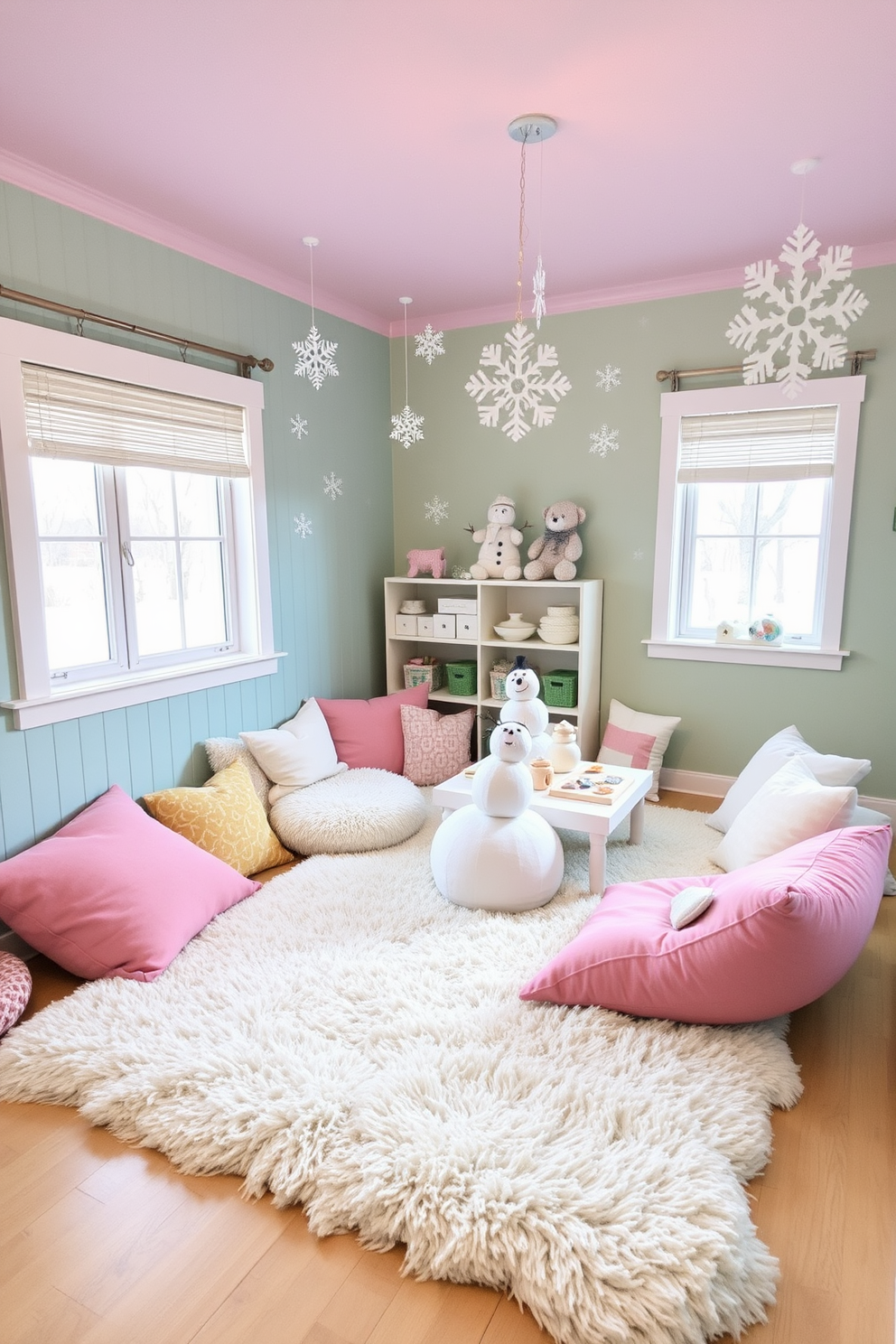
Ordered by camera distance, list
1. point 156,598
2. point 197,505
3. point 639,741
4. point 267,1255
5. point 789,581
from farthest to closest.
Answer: point 639,741 < point 789,581 < point 197,505 < point 156,598 < point 267,1255

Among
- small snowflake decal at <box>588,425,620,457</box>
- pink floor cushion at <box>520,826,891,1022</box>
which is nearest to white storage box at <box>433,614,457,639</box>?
small snowflake decal at <box>588,425,620,457</box>

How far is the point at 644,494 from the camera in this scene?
380cm

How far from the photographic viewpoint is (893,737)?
3412mm

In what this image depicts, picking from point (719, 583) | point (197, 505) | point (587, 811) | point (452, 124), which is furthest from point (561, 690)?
point (452, 124)

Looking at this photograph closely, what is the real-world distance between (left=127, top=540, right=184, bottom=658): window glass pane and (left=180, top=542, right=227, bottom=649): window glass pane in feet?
0.18

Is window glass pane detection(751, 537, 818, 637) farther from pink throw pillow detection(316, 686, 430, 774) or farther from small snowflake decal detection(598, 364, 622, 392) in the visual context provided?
pink throw pillow detection(316, 686, 430, 774)

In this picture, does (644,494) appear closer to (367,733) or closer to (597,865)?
(367,733)

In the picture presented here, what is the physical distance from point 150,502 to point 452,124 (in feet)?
5.53

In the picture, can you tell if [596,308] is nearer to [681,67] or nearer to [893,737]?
[681,67]

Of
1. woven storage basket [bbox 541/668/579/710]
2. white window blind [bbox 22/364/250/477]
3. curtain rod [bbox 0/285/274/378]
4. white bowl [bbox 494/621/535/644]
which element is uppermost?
curtain rod [bbox 0/285/274/378]

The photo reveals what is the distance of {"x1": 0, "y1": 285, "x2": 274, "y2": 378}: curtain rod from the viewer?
7.93ft

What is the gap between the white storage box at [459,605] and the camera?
13.3 feet

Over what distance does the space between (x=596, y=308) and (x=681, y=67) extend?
73.2 inches

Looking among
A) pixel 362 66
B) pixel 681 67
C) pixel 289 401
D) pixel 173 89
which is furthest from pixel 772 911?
pixel 289 401
